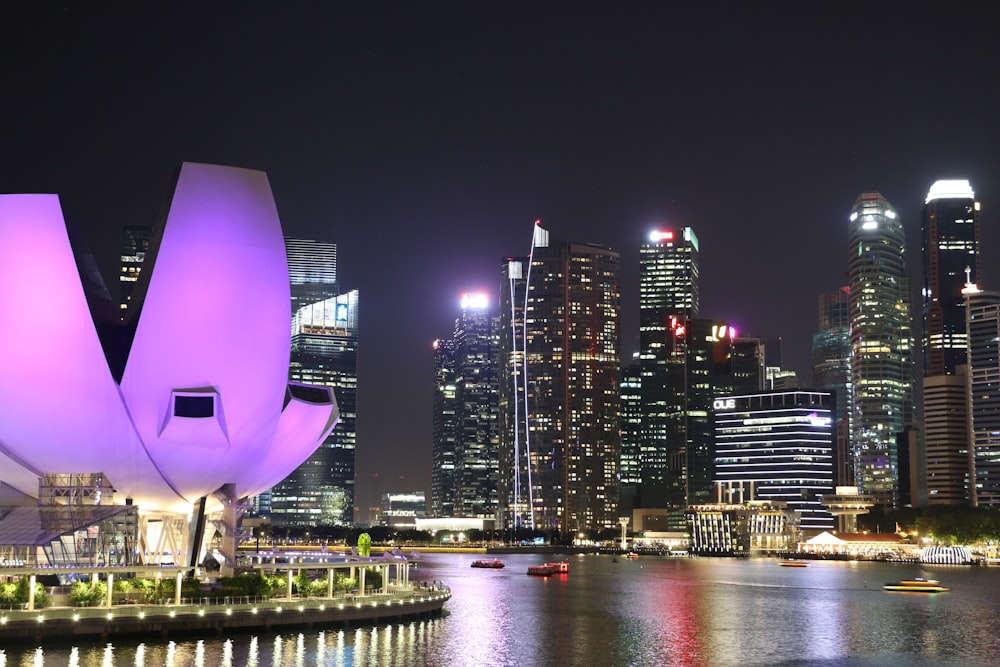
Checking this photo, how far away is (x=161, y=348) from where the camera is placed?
4866cm

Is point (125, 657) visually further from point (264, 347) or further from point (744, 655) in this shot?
point (744, 655)

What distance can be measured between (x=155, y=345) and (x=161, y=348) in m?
0.27

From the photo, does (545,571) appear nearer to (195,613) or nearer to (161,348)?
(195,613)

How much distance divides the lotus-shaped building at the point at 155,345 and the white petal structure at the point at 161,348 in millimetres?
52

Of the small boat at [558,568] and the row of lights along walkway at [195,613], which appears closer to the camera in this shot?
the row of lights along walkway at [195,613]

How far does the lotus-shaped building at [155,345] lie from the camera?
153 ft

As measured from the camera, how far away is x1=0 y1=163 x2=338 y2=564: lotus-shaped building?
153 ft

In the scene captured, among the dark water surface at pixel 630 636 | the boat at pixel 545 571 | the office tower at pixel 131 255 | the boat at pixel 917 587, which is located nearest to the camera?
the dark water surface at pixel 630 636

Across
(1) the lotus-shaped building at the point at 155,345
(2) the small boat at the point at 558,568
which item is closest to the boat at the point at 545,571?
(2) the small boat at the point at 558,568

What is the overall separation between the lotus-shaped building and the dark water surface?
31.3 ft

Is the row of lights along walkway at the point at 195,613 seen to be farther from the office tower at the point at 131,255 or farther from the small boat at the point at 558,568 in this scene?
the office tower at the point at 131,255

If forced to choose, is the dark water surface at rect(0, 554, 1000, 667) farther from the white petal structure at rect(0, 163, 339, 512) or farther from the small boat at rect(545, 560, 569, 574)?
the small boat at rect(545, 560, 569, 574)

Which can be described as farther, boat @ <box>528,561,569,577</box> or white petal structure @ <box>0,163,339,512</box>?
boat @ <box>528,561,569,577</box>

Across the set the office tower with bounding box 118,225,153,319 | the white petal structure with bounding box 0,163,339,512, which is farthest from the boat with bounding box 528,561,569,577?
the white petal structure with bounding box 0,163,339,512
